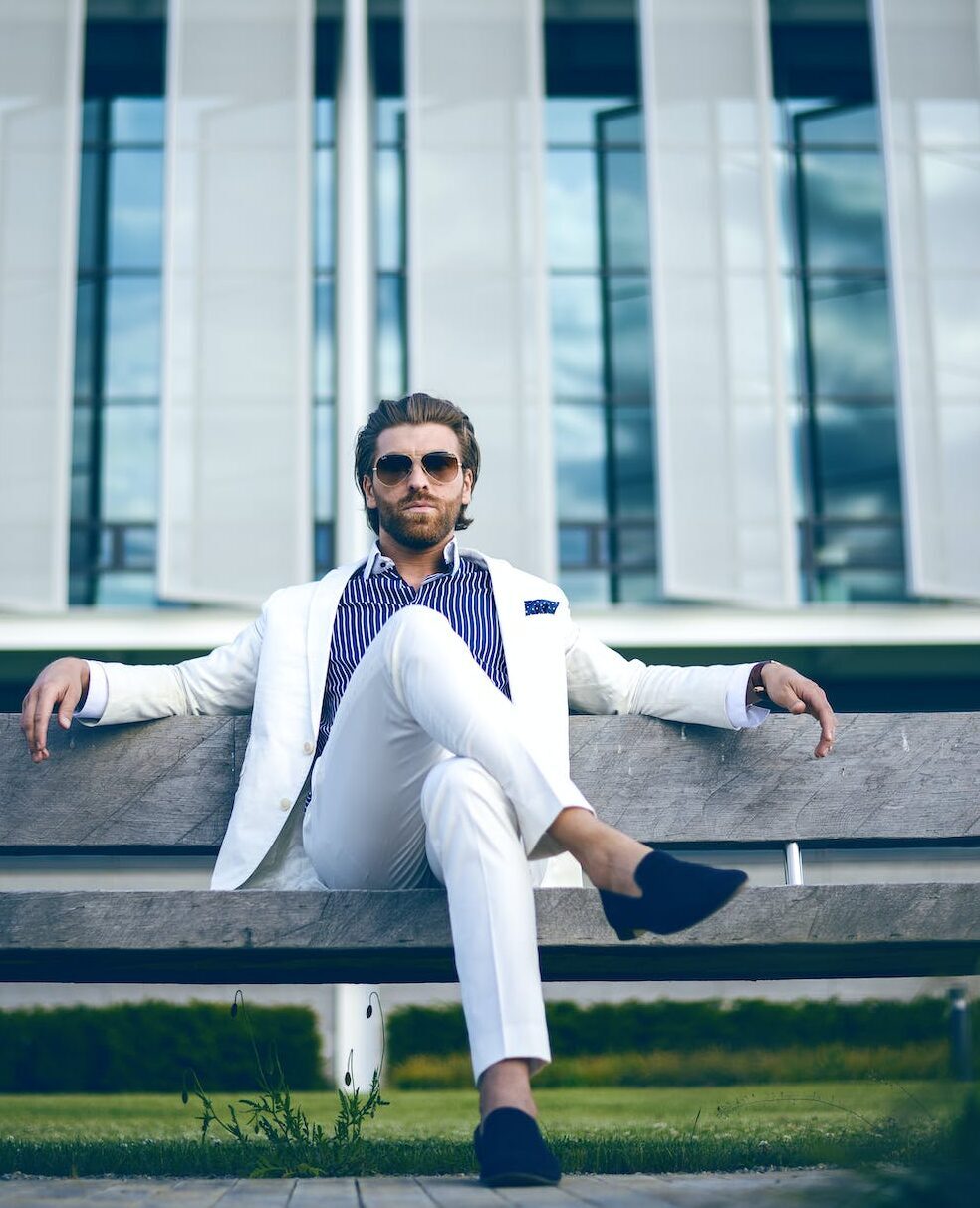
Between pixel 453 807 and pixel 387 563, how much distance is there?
1242mm

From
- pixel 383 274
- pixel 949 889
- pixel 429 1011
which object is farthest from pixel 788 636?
pixel 949 889

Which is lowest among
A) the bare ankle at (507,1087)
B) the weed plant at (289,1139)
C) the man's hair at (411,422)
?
the weed plant at (289,1139)

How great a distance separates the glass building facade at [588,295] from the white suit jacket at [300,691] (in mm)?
8597

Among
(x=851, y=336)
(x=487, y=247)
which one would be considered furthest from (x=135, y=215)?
(x=851, y=336)

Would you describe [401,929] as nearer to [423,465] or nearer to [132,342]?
[423,465]

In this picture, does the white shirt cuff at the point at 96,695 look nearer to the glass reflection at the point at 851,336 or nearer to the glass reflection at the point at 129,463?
the glass reflection at the point at 129,463

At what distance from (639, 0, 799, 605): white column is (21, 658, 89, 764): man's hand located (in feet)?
27.3

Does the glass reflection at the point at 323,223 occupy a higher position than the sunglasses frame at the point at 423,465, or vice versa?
the glass reflection at the point at 323,223

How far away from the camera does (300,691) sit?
3211mm

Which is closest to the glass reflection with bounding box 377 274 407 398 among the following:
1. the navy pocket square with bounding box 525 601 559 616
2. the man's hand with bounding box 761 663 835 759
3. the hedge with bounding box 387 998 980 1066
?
the hedge with bounding box 387 998 980 1066

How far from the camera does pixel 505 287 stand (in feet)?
37.7

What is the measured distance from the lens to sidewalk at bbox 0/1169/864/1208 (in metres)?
2.01

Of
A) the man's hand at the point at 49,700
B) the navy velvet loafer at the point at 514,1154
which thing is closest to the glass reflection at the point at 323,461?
the man's hand at the point at 49,700

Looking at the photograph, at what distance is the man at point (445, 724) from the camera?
91.2 inches
